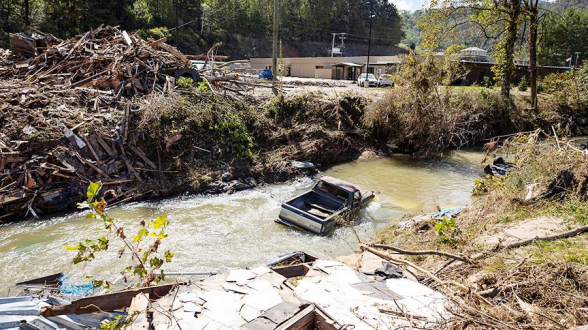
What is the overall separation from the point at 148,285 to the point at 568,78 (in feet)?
96.5

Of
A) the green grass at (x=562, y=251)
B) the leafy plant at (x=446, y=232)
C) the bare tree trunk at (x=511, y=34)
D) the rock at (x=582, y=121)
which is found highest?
the bare tree trunk at (x=511, y=34)

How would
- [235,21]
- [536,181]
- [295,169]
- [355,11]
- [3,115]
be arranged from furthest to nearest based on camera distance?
[355,11]
[235,21]
[295,169]
[3,115]
[536,181]

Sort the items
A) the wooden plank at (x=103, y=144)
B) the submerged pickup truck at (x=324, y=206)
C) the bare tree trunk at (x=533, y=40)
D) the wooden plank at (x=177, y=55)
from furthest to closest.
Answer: the bare tree trunk at (x=533, y=40) < the wooden plank at (x=177, y=55) < the wooden plank at (x=103, y=144) < the submerged pickup truck at (x=324, y=206)

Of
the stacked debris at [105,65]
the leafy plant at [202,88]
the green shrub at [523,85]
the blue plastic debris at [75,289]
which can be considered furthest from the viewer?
the green shrub at [523,85]

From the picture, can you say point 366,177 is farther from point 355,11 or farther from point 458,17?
point 355,11

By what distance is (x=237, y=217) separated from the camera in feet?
37.6

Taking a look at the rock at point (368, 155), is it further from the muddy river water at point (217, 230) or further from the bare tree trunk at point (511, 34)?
the bare tree trunk at point (511, 34)

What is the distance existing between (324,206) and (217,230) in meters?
3.59

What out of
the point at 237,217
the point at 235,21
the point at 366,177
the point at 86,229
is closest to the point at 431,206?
the point at 366,177

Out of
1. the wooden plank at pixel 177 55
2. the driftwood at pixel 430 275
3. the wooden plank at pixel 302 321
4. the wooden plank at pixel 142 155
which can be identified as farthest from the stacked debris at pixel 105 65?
the wooden plank at pixel 302 321

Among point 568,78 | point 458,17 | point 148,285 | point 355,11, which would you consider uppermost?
point 355,11

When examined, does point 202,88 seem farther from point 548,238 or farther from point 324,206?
point 548,238

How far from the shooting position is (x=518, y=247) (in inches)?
260

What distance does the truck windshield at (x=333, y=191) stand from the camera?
38.6 feet
